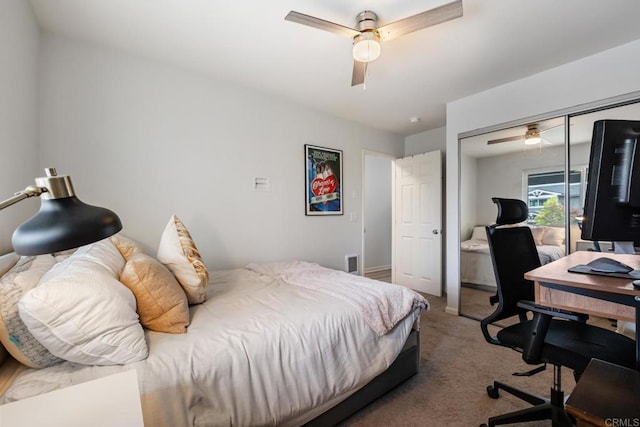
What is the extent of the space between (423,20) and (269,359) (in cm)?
198

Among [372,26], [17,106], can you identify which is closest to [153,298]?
[17,106]

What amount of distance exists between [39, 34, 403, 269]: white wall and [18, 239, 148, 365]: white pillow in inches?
53.4

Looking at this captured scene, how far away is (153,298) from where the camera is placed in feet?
4.19

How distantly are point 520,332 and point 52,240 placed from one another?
77.5 inches

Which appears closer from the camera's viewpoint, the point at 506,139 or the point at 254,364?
the point at 254,364

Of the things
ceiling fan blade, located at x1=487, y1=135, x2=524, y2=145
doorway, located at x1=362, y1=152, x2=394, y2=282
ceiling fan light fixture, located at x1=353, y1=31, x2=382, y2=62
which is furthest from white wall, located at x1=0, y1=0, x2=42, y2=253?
doorway, located at x1=362, y1=152, x2=394, y2=282

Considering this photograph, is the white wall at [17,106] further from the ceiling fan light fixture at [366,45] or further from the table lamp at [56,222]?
the ceiling fan light fixture at [366,45]

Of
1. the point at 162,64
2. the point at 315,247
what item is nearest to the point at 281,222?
the point at 315,247

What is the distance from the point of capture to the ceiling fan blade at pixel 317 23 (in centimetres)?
157

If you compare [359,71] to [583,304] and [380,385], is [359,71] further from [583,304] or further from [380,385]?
[380,385]

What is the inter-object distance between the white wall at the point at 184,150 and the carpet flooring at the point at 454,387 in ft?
5.46

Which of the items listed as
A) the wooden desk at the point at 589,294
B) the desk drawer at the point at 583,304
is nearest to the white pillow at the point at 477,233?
the wooden desk at the point at 589,294

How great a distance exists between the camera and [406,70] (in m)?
2.54

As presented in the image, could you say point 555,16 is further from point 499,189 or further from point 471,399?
point 471,399
